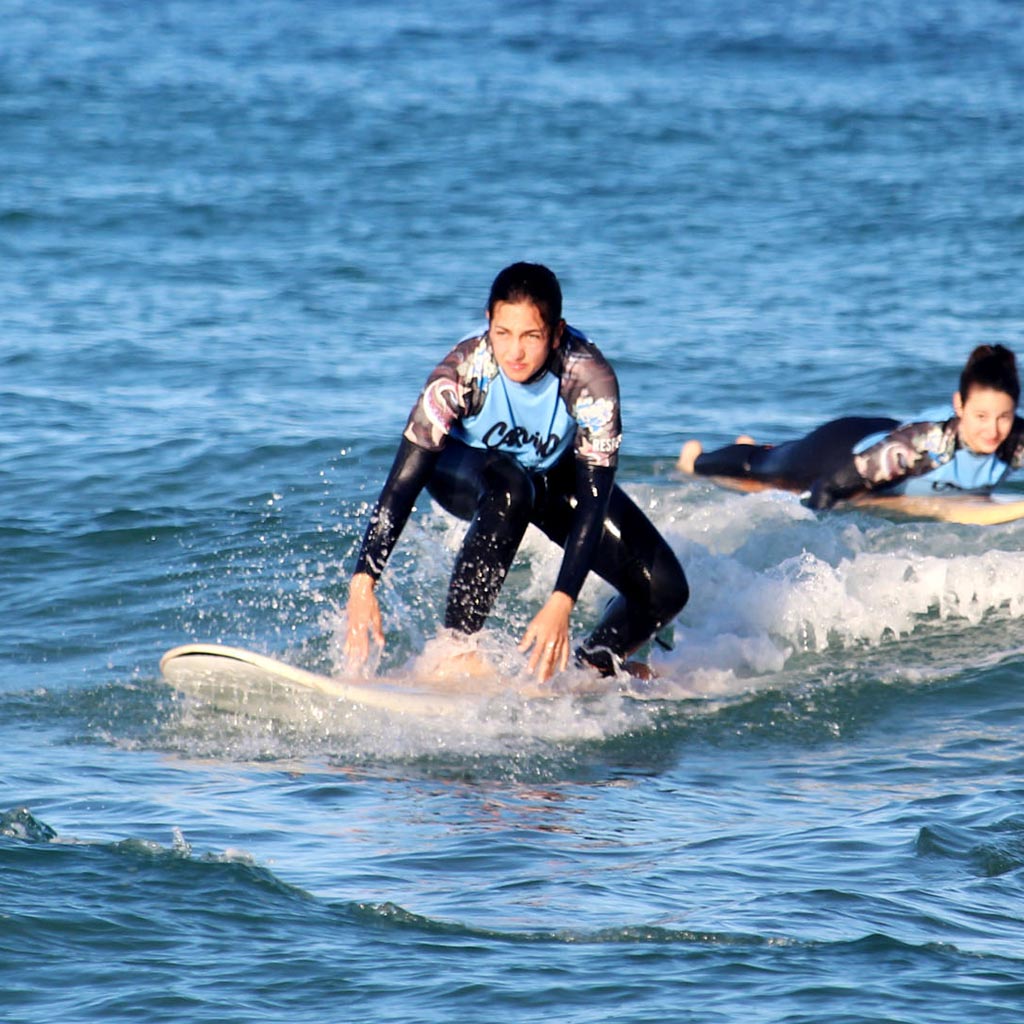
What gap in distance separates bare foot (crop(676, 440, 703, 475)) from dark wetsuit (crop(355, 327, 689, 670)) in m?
3.20

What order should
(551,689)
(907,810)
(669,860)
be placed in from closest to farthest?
1. (669,860)
2. (907,810)
3. (551,689)

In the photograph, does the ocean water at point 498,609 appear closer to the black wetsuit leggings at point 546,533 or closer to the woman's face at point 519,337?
the black wetsuit leggings at point 546,533

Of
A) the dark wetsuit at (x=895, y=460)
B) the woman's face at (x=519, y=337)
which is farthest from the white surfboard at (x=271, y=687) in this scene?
the dark wetsuit at (x=895, y=460)

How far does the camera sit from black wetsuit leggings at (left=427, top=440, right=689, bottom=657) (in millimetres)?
6758

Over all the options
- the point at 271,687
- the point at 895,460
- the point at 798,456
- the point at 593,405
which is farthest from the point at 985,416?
the point at 271,687

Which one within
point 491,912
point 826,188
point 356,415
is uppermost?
point 826,188

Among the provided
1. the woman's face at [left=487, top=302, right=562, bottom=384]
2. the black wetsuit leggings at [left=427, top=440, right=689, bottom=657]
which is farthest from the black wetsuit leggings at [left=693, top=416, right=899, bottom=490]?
the woman's face at [left=487, top=302, right=562, bottom=384]

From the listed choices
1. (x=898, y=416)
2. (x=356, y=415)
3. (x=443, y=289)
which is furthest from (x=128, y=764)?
(x=443, y=289)

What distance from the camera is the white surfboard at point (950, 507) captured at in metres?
9.20

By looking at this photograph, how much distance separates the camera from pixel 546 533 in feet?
23.0

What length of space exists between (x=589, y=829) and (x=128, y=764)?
1691mm

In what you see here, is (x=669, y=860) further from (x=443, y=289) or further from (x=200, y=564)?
(x=443, y=289)

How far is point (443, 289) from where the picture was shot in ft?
49.9

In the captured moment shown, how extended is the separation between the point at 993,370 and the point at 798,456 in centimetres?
141
